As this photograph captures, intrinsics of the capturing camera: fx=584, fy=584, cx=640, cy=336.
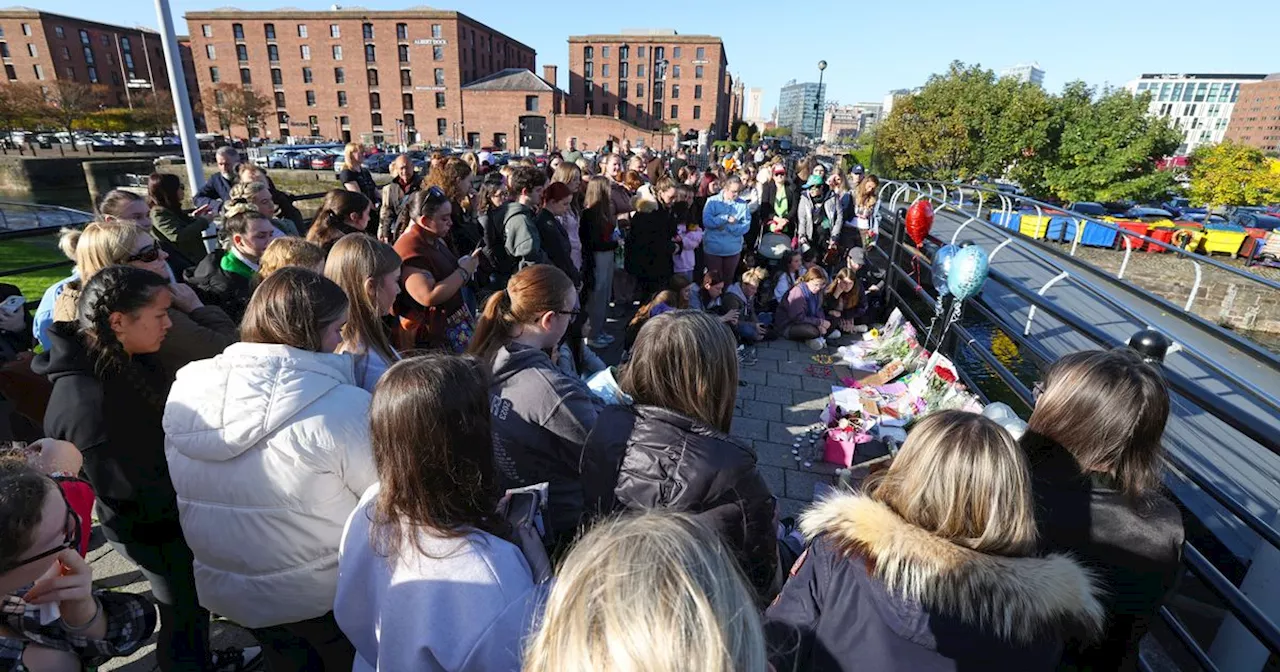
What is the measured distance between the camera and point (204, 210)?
4.87m

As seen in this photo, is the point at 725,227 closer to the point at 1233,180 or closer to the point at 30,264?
the point at 30,264

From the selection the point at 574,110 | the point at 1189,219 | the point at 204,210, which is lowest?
the point at 1189,219

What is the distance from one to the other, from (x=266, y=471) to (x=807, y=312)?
18.9 ft

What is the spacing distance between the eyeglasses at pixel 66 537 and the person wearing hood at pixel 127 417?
603 mm

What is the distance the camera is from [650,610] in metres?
0.78

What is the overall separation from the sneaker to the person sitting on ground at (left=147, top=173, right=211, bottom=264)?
3.08m

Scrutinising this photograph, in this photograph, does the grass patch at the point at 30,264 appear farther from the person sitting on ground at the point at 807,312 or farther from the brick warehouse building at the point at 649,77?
the brick warehouse building at the point at 649,77

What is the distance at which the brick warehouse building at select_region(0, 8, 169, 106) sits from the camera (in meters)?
56.1

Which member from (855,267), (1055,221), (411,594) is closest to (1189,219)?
(1055,221)

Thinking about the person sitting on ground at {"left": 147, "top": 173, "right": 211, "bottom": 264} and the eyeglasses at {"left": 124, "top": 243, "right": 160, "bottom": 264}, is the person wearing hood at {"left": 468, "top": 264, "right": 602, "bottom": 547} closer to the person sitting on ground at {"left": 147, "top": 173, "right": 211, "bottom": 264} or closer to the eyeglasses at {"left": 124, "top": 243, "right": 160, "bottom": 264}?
the eyeglasses at {"left": 124, "top": 243, "right": 160, "bottom": 264}

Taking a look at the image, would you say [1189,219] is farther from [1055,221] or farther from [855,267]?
[855,267]

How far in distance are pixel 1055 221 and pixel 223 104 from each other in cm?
6325

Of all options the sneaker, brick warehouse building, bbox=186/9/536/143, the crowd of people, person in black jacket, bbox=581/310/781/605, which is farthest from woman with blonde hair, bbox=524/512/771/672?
brick warehouse building, bbox=186/9/536/143

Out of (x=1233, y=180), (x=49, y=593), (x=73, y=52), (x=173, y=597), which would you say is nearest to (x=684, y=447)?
(x=49, y=593)
